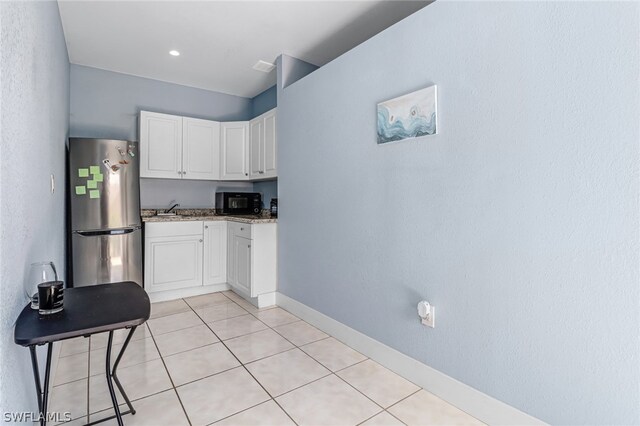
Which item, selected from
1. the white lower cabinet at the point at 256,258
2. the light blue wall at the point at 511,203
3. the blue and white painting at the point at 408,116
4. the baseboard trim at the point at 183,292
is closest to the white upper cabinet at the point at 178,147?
the white lower cabinet at the point at 256,258

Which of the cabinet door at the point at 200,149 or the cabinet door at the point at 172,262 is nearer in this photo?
the cabinet door at the point at 172,262

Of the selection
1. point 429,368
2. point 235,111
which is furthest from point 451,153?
point 235,111

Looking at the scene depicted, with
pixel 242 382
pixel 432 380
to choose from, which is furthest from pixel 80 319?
pixel 432 380

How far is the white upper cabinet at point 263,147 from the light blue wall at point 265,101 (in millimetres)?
444

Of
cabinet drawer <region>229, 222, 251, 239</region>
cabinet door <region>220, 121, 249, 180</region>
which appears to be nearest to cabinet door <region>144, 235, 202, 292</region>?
cabinet drawer <region>229, 222, 251, 239</region>

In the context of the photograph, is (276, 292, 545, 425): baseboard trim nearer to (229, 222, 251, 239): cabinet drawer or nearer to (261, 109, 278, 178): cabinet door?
(229, 222, 251, 239): cabinet drawer

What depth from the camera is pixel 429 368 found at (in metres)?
1.87

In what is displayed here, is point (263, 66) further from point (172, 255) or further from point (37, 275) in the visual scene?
point (37, 275)

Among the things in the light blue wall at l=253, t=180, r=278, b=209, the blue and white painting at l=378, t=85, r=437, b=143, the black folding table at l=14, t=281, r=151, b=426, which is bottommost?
the black folding table at l=14, t=281, r=151, b=426

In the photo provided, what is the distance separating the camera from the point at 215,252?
3770mm

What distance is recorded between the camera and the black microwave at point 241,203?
409cm

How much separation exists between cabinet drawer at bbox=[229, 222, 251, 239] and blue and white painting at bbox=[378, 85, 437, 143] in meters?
1.76

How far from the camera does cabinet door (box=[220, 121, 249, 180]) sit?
4.11m
